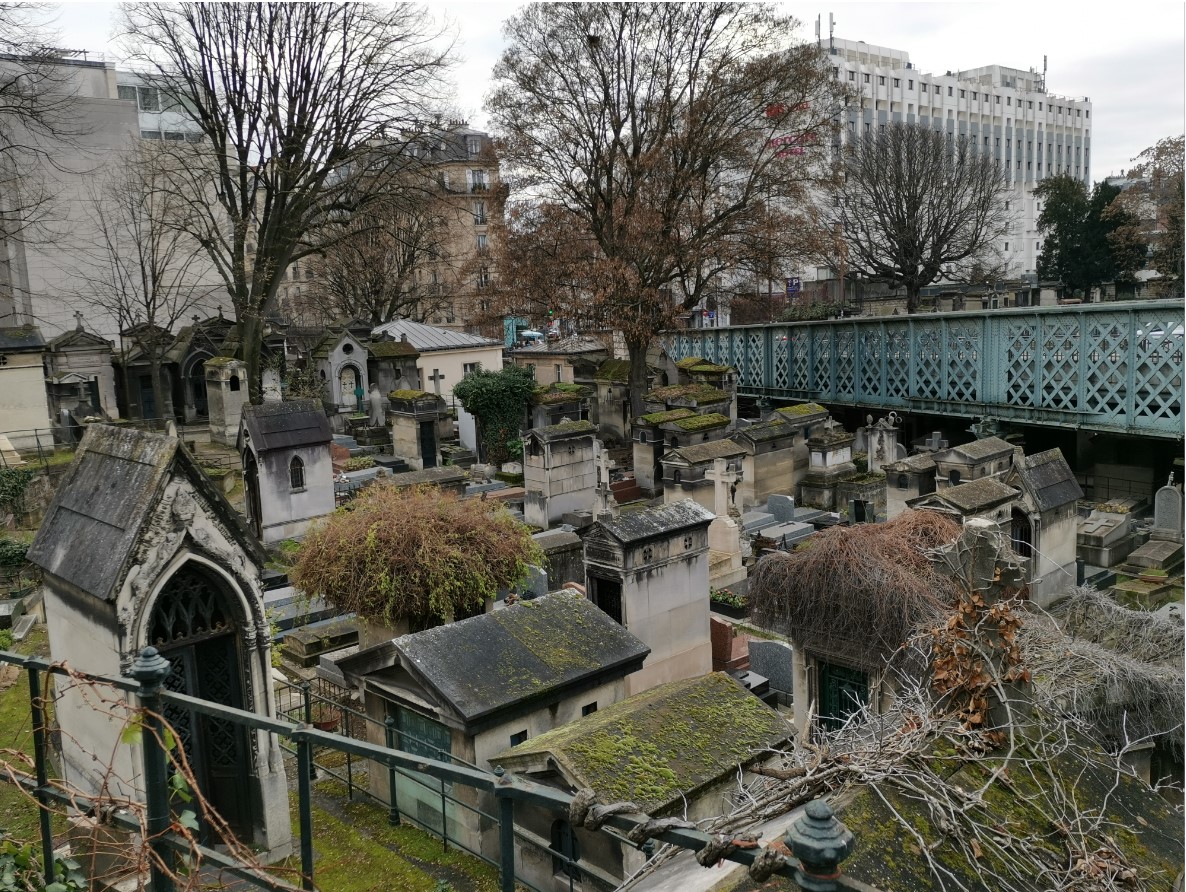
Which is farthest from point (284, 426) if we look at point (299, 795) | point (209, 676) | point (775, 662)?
point (299, 795)

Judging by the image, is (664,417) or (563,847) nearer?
(563,847)

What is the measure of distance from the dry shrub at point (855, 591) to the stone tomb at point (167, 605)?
586cm

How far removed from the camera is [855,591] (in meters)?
10.6

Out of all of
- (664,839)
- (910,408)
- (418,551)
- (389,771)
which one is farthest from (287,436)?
(664,839)

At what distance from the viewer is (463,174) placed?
5781cm

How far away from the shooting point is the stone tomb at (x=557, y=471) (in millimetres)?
23391

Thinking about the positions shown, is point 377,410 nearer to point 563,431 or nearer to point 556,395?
point 556,395

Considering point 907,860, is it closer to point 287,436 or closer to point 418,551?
point 418,551

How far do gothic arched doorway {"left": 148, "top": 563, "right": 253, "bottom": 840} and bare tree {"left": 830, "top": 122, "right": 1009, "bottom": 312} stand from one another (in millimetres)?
39860

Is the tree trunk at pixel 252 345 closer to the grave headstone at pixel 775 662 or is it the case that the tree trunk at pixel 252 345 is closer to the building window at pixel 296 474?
the building window at pixel 296 474

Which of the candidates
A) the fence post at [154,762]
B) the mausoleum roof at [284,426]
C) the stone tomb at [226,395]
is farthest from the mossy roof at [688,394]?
the fence post at [154,762]

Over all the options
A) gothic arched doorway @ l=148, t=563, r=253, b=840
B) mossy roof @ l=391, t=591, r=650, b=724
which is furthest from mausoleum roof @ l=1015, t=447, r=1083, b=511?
gothic arched doorway @ l=148, t=563, r=253, b=840

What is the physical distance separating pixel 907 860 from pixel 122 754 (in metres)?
6.75

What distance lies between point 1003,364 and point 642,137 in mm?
12536
